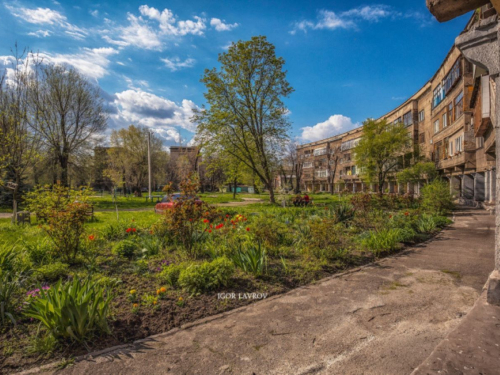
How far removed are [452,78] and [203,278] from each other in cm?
2455

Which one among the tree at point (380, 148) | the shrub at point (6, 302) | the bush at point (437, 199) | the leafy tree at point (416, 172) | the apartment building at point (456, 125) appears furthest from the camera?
the tree at point (380, 148)

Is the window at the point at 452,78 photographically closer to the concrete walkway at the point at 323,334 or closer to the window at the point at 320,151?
the concrete walkway at the point at 323,334

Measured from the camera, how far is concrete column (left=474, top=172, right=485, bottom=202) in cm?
1918

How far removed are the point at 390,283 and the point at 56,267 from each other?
580 cm

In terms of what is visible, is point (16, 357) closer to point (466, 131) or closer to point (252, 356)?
point (252, 356)

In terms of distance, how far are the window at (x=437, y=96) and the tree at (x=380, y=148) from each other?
333 centimetres

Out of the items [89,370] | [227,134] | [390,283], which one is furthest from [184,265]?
Answer: [227,134]

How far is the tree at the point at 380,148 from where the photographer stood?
2566 centimetres

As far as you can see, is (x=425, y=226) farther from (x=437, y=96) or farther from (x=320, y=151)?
(x=320, y=151)

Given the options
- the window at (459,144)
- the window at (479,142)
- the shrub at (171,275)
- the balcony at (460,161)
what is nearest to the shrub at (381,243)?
the shrub at (171,275)

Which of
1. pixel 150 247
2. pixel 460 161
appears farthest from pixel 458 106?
pixel 150 247

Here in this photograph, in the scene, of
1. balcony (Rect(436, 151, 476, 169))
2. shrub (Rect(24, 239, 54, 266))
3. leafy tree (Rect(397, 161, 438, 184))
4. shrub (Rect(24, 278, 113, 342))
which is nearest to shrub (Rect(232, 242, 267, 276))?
shrub (Rect(24, 278, 113, 342))

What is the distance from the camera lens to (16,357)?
8.99 ft

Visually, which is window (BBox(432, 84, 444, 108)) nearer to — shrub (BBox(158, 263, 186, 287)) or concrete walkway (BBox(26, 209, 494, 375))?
concrete walkway (BBox(26, 209, 494, 375))
